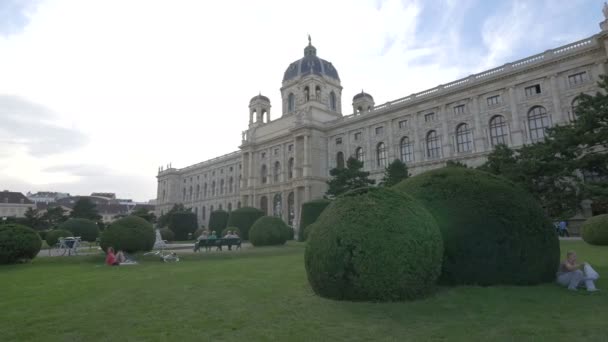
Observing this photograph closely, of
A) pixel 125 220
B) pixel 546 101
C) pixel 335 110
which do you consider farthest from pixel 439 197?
pixel 335 110

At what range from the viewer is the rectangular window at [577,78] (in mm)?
29373

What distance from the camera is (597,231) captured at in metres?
15.5

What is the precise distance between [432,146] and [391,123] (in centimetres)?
598

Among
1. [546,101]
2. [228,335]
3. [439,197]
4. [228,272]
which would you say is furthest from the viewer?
[546,101]

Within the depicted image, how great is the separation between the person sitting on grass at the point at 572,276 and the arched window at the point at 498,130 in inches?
1163

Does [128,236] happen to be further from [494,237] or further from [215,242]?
[494,237]

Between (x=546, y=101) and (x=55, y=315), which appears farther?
(x=546, y=101)

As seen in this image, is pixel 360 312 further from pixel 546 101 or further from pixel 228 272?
pixel 546 101

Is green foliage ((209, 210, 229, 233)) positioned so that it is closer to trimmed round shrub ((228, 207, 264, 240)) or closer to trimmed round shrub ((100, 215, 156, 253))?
trimmed round shrub ((228, 207, 264, 240))

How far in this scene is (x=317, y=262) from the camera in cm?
679

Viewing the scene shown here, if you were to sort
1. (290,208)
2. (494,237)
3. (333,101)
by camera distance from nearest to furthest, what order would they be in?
1. (494,237)
2. (290,208)
3. (333,101)

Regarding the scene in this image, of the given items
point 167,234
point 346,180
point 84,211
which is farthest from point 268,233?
point 84,211

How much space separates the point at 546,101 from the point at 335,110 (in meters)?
32.2

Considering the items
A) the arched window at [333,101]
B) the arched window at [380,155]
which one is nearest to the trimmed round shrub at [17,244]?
the arched window at [380,155]
